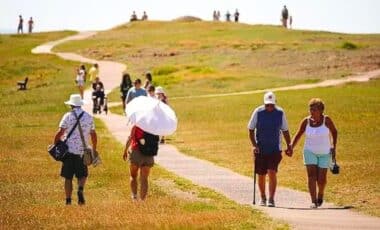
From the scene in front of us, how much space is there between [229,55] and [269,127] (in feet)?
199

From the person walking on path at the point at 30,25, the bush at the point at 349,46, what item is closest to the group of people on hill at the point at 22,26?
the person walking on path at the point at 30,25

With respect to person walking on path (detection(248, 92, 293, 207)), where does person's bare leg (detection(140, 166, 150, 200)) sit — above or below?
below

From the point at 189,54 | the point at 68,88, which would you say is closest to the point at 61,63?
the point at 189,54

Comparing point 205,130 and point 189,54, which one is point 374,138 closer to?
point 205,130

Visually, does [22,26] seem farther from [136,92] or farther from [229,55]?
[136,92]

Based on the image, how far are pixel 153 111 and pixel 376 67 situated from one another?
5037 centimetres

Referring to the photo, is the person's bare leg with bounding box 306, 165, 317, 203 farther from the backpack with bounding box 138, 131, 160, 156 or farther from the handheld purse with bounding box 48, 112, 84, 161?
the handheld purse with bounding box 48, 112, 84, 161

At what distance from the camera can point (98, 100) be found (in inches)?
1548

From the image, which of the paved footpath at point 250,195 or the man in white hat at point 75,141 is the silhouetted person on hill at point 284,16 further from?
the man in white hat at point 75,141

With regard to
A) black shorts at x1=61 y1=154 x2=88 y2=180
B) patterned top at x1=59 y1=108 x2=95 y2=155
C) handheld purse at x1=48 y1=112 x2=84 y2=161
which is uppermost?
patterned top at x1=59 y1=108 x2=95 y2=155

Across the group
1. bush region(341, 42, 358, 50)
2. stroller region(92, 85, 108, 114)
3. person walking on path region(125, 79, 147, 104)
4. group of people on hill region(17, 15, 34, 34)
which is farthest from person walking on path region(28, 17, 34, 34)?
person walking on path region(125, 79, 147, 104)

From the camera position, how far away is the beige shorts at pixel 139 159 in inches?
605

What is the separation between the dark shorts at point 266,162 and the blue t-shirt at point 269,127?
77mm

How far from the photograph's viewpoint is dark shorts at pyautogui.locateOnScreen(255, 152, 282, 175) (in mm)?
15938
